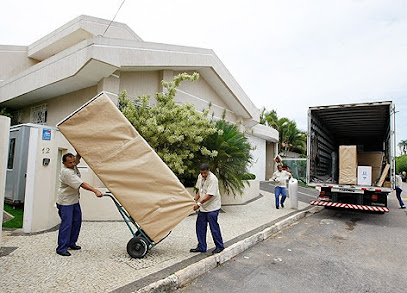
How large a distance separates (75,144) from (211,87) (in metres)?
10.1

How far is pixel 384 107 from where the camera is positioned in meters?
8.87

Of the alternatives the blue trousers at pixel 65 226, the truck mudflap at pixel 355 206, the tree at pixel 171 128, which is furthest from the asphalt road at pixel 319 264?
the tree at pixel 171 128

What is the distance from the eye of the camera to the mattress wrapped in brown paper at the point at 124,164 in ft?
13.8

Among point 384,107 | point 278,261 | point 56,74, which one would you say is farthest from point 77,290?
point 384,107

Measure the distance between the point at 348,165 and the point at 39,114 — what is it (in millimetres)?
11289

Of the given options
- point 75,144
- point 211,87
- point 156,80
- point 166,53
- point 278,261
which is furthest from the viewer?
point 211,87

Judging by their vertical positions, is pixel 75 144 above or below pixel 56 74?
below

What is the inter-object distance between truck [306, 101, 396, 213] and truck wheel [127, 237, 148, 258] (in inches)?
246

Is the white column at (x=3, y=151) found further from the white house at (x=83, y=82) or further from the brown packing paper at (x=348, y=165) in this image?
the brown packing paper at (x=348, y=165)

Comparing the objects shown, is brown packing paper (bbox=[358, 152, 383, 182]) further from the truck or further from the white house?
the white house

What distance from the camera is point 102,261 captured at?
429 cm

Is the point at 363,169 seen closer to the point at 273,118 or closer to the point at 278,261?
the point at 278,261

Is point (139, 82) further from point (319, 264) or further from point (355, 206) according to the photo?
point (355, 206)

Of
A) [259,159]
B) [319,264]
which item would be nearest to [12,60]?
[259,159]
